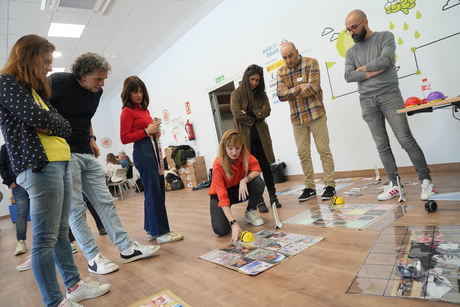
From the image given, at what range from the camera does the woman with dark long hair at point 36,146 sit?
3.82 ft

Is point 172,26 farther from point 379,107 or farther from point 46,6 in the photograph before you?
point 379,107

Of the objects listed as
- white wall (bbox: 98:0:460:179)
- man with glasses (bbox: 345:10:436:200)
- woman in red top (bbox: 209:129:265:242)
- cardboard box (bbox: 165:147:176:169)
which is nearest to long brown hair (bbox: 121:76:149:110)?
woman in red top (bbox: 209:129:265:242)

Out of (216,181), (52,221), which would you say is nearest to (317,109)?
(216,181)

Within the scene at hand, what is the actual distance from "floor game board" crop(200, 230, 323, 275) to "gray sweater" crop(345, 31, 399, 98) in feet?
4.03

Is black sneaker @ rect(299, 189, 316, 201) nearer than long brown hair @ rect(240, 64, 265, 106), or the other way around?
long brown hair @ rect(240, 64, 265, 106)

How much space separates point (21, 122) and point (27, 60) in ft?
0.80

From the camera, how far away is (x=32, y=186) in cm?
118

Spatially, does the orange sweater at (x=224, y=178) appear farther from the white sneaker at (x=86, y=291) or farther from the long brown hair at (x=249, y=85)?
the white sneaker at (x=86, y=291)

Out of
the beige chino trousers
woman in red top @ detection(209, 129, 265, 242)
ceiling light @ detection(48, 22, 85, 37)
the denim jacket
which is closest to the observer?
the denim jacket

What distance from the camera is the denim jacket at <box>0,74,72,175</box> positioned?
115 cm

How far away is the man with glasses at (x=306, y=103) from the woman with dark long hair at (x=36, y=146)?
1.93 metres

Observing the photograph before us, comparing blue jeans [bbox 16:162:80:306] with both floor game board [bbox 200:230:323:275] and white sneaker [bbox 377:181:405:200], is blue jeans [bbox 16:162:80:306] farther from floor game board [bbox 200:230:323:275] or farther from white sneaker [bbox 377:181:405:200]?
white sneaker [bbox 377:181:405:200]

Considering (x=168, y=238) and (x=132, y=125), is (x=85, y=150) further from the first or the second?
(x=168, y=238)

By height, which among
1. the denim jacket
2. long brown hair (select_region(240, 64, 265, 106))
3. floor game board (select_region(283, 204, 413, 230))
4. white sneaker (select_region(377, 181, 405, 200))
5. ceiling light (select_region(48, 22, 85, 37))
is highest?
ceiling light (select_region(48, 22, 85, 37))
